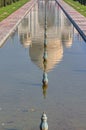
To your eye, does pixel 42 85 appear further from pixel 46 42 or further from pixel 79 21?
pixel 79 21

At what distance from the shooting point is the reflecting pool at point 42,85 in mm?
9359

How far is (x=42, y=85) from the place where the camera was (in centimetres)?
1228

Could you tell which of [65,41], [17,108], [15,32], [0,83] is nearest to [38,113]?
[17,108]

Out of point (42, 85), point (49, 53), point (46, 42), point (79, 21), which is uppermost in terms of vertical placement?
point (42, 85)

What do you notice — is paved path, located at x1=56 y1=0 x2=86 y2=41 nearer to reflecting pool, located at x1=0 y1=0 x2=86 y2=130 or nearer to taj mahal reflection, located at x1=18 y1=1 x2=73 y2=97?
taj mahal reflection, located at x1=18 y1=1 x2=73 y2=97

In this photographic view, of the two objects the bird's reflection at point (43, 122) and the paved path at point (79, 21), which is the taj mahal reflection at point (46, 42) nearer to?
the paved path at point (79, 21)

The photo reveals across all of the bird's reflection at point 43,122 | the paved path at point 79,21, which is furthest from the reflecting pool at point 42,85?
the paved path at point 79,21

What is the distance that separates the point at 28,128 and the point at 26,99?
6.93ft

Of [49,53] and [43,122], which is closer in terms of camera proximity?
[43,122]

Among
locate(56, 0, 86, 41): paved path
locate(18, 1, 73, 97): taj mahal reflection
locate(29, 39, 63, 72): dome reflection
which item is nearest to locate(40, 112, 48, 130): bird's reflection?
locate(18, 1, 73, 97): taj mahal reflection

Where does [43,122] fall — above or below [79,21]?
above

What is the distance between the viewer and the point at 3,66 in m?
15.1

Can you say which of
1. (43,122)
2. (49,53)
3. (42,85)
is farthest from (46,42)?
(43,122)

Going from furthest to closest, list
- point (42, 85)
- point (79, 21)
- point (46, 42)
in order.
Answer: point (79, 21), point (46, 42), point (42, 85)
